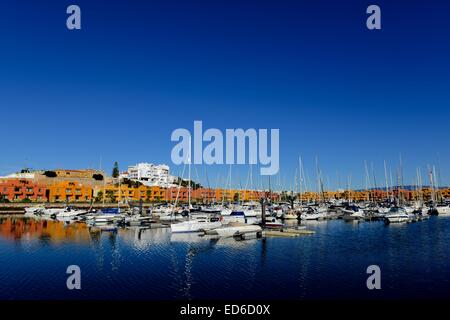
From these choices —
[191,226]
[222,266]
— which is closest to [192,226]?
[191,226]

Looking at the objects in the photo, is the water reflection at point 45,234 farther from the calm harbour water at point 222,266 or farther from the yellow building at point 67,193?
the yellow building at point 67,193

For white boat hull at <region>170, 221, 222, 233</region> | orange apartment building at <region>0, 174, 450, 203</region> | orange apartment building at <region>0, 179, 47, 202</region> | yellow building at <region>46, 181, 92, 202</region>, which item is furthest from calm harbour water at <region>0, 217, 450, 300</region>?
yellow building at <region>46, 181, 92, 202</region>

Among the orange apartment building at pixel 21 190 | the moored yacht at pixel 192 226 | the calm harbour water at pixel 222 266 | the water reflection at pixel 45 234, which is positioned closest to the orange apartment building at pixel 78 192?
the orange apartment building at pixel 21 190

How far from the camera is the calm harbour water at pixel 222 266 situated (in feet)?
82.0

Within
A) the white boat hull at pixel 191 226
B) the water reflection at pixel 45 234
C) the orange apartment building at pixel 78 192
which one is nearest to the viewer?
the water reflection at pixel 45 234

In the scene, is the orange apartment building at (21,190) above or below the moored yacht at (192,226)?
above

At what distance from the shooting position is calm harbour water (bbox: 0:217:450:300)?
25.0m

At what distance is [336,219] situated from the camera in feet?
270

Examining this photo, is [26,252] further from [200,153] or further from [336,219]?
[336,219]

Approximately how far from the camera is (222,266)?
32281mm

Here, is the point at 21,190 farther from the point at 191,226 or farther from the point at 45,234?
the point at 191,226

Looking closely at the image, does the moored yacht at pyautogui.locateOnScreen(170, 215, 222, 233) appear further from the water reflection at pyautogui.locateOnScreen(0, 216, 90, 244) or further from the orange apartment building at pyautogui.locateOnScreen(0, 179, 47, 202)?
the orange apartment building at pyautogui.locateOnScreen(0, 179, 47, 202)
